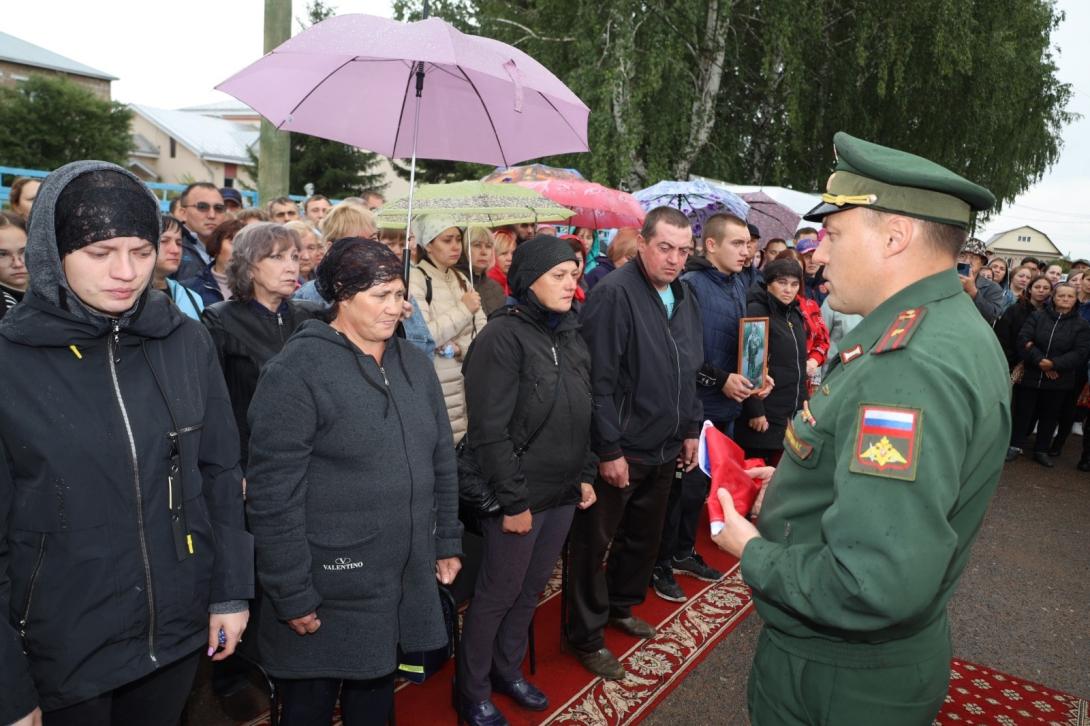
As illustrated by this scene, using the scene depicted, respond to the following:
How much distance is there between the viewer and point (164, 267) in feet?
11.9

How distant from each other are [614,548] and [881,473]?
111 inches

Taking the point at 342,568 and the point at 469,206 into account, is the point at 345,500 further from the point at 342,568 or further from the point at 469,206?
the point at 469,206

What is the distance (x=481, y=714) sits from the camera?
3.08 metres

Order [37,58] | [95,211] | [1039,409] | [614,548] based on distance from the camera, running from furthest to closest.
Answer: [37,58]
[1039,409]
[614,548]
[95,211]

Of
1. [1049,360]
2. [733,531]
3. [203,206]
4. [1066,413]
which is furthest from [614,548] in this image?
[1066,413]

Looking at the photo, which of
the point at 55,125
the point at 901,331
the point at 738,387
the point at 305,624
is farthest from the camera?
the point at 55,125

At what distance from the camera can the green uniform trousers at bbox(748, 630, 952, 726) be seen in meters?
1.64

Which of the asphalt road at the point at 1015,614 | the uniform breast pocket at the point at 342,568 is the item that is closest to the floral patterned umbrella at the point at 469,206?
the uniform breast pocket at the point at 342,568

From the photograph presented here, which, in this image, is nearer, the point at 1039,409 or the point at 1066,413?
the point at 1039,409

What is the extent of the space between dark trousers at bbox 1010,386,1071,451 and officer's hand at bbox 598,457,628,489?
720 centimetres

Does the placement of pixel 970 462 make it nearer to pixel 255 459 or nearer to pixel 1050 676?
pixel 255 459

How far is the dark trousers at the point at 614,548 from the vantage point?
3.68 metres

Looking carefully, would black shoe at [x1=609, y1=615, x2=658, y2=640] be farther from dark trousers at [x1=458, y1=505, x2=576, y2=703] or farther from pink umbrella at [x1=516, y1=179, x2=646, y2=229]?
pink umbrella at [x1=516, y1=179, x2=646, y2=229]

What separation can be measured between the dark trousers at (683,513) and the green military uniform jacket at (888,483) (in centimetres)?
278
